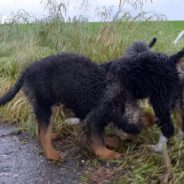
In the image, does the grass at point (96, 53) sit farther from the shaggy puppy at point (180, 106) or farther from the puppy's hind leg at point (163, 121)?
the shaggy puppy at point (180, 106)

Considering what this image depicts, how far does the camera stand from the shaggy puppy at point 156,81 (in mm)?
5254

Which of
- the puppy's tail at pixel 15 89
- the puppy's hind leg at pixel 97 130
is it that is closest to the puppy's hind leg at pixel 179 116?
the puppy's hind leg at pixel 97 130

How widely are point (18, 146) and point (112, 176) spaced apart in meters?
1.46

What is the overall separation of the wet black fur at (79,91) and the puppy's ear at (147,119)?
0.10 metres

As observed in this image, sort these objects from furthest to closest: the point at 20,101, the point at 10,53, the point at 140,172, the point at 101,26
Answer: the point at 10,53 < the point at 101,26 < the point at 20,101 < the point at 140,172

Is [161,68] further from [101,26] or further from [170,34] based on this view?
[170,34]

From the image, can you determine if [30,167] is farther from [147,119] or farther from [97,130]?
[147,119]

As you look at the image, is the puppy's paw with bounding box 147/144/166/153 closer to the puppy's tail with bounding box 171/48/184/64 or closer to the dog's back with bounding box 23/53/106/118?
the dog's back with bounding box 23/53/106/118

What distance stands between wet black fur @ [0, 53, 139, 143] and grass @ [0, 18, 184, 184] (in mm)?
349

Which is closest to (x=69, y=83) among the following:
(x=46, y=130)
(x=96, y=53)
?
(x=46, y=130)

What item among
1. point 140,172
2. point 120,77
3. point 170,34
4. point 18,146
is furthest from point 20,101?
point 170,34

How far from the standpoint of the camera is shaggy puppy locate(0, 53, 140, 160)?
5.26 m

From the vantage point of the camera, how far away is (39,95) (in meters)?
5.49

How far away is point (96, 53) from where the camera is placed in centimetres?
766
